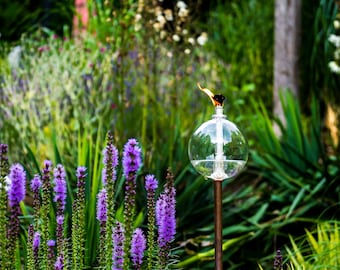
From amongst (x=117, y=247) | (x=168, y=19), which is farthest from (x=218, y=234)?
(x=168, y=19)

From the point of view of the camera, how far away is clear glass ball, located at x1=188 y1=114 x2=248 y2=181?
255 cm

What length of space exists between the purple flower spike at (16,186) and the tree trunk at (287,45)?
4.43 m

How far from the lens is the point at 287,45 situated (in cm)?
652

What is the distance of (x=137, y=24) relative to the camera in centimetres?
489

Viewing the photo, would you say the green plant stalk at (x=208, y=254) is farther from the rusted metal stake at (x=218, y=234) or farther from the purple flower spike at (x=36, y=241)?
the purple flower spike at (x=36, y=241)

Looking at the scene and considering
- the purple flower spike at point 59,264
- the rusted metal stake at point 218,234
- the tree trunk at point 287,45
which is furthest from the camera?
the tree trunk at point 287,45

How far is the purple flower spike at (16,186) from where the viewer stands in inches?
88.5

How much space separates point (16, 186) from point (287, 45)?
15.1ft

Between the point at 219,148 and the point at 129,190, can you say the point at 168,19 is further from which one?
the point at 129,190

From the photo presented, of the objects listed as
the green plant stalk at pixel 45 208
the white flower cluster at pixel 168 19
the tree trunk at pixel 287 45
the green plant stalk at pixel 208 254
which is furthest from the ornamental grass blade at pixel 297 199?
the green plant stalk at pixel 45 208

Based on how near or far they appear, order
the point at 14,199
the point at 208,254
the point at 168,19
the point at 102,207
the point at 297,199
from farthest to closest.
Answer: the point at 168,19, the point at 297,199, the point at 208,254, the point at 102,207, the point at 14,199

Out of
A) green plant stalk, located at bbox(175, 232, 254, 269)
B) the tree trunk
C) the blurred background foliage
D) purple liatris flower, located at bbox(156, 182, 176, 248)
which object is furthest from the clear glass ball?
the tree trunk

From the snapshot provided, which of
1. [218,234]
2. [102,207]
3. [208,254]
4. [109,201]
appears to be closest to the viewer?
[109,201]

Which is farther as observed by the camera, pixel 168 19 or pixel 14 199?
pixel 168 19
